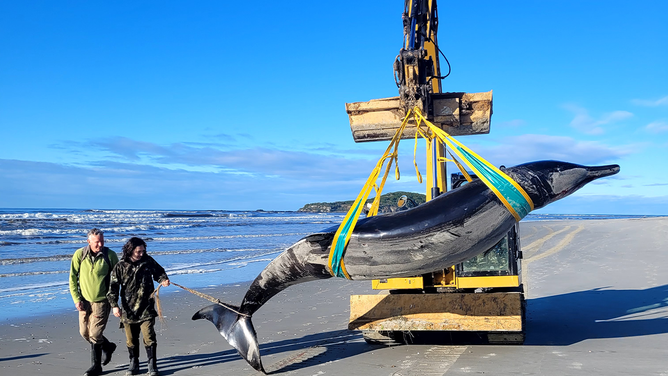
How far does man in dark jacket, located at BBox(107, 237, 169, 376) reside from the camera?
6160 mm

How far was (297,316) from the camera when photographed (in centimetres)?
995

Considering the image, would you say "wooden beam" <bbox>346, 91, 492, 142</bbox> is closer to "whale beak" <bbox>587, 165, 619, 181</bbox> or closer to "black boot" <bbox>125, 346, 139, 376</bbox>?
"whale beak" <bbox>587, 165, 619, 181</bbox>

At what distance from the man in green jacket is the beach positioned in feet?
1.47

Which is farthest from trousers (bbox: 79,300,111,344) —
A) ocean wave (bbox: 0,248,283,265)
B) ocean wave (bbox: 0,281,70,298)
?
ocean wave (bbox: 0,248,283,265)

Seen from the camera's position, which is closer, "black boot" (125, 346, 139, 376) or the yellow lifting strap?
the yellow lifting strap

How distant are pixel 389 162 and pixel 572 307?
18.3 feet

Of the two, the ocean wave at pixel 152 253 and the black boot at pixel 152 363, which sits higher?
the ocean wave at pixel 152 253

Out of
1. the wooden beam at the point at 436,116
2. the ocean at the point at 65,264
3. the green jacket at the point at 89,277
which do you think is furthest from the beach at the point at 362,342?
the wooden beam at the point at 436,116

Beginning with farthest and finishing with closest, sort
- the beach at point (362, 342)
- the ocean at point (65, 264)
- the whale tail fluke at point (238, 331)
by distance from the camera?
the ocean at point (65, 264) < the beach at point (362, 342) < the whale tail fluke at point (238, 331)

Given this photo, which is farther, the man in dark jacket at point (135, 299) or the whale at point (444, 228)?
the man in dark jacket at point (135, 299)

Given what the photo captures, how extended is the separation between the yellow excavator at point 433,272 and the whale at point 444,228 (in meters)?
1.61

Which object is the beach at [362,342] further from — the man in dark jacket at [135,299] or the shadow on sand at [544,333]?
the man in dark jacket at [135,299]

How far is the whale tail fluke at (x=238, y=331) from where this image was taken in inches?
237

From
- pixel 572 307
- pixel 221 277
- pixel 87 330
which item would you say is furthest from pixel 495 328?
pixel 221 277
